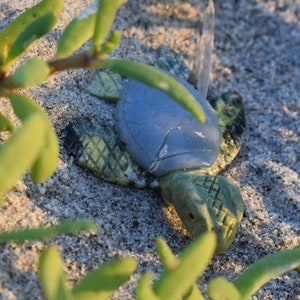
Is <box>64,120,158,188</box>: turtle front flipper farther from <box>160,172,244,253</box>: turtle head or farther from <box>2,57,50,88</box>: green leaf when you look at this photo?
<box>2,57,50,88</box>: green leaf

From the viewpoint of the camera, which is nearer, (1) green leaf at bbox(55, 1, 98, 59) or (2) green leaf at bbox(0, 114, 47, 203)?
(2) green leaf at bbox(0, 114, 47, 203)

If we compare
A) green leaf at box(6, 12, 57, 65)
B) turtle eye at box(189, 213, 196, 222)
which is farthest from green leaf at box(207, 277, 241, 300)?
green leaf at box(6, 12, 57, 65)

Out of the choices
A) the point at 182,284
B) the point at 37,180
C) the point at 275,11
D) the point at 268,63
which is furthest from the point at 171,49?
the point at 182,284

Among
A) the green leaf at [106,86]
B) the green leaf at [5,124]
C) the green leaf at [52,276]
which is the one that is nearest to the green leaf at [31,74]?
the green leaf at [5,124]

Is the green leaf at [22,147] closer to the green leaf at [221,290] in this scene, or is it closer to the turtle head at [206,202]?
the green leaf at [221,290]

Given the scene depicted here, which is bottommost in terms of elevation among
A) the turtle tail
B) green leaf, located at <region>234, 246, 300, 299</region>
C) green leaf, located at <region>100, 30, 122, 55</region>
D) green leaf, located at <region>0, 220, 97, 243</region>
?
the turtle tail

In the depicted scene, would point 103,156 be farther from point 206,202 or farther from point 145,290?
point 145,290
